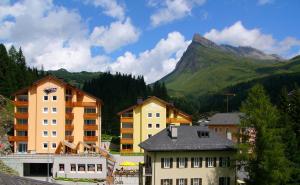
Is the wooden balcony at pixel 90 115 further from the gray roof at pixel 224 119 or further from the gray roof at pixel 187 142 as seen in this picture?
the gray roof at pixel 187 142

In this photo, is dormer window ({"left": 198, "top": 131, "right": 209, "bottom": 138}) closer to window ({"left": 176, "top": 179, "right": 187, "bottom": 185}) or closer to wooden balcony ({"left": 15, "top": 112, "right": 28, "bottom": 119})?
window ({"left": 176, "top": 179, "right": 187, "bottom": 185})

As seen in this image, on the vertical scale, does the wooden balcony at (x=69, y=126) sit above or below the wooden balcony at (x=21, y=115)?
below

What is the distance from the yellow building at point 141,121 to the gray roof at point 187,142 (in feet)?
112

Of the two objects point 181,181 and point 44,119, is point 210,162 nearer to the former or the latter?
point 181,181

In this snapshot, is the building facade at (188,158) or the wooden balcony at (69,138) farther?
the wooden balcony at (69,138)

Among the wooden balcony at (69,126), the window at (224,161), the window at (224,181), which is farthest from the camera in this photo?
the wooden balcony at (69,126)

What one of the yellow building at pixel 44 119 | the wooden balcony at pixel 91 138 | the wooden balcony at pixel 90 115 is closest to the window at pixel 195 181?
the yellow building at pixel 44 119

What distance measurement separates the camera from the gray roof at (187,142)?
5769cm

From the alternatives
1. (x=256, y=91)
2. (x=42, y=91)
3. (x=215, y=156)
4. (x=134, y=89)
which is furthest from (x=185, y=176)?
(x=134, y=89)

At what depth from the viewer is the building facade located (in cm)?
5762

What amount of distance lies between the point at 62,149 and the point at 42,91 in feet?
39.2

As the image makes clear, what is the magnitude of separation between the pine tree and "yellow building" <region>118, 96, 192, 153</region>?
4046cm

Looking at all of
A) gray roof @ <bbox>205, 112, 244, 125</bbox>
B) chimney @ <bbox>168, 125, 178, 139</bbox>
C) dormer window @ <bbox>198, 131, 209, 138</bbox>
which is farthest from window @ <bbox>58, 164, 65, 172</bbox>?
gray roof @ <bbox>205, 112, 244, 125</bbox>

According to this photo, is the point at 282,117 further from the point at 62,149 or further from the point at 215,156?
the point at 62,149
